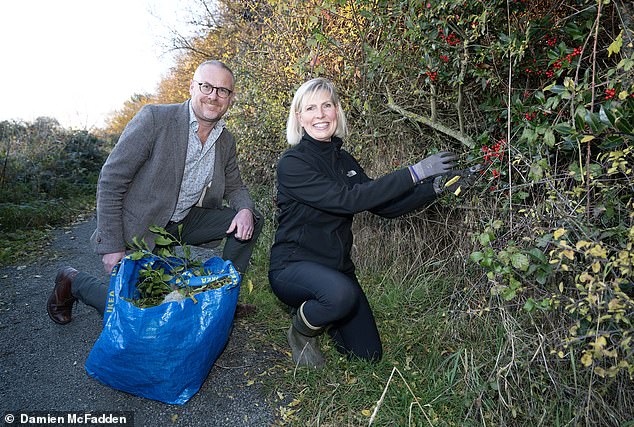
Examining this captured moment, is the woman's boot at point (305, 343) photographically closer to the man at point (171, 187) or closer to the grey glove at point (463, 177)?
the man at point (171, 187)

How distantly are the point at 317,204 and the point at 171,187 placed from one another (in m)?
1.02

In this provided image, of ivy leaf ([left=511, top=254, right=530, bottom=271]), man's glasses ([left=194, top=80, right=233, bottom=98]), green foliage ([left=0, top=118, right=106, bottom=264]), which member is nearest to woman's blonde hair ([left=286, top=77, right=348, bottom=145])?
man's glasses ([left=194, top=80, right=233, bottom=98])

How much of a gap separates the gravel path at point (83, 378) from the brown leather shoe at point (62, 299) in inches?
2.9

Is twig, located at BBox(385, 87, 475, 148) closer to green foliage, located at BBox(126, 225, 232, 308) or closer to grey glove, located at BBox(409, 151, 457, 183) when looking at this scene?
grey glove, located at BBox(409, 151, 457, 183)

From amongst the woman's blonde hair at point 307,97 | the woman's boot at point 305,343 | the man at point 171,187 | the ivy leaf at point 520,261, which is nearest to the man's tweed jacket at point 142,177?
the man at point 171,187

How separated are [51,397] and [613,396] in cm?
262

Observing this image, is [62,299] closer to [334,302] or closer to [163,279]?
[163,279]

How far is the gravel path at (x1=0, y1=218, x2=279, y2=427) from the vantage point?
2299 millimetres

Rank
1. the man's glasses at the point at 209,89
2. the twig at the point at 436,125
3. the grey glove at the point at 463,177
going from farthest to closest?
the man's glasses at the point at 209,89 < the twig at the point at 436,125 < the grey glove at the point at 463,177

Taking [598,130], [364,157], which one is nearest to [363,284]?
[364,157]

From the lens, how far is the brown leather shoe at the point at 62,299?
10.1 feet

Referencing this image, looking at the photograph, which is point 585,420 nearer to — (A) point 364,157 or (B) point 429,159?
(B) point 429,159

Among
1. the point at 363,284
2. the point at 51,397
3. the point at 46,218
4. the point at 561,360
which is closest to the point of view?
the point at 561,360

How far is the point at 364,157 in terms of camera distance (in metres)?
3.81
